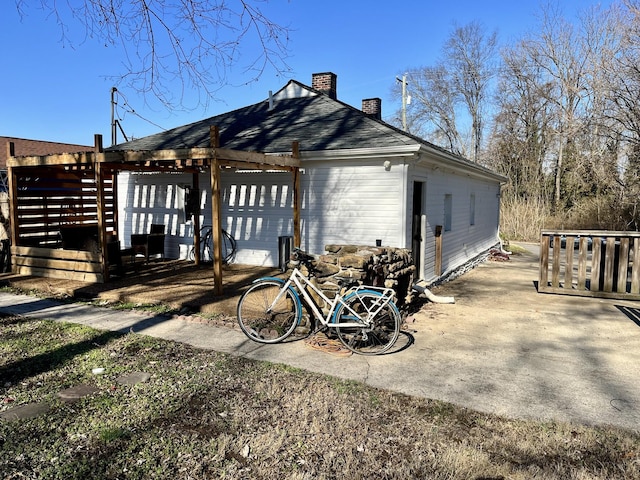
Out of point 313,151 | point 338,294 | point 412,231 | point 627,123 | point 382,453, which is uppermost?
point 627,123

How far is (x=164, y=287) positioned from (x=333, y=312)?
3886 millimetres

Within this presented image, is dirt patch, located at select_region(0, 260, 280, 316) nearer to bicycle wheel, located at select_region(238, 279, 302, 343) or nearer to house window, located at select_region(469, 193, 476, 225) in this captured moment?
bicycle wheel, located at select_region(238, 279, 302, 343)

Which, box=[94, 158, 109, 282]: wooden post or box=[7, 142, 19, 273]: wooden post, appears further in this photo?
box=[7, 142, 19, 273]: wooden post

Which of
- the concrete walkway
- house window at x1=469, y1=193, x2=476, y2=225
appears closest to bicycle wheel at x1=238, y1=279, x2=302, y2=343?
the concrete walkway

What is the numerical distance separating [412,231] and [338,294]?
3.88 metres

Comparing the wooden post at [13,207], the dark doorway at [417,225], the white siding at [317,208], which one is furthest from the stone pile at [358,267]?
the wooden post at [13,207]

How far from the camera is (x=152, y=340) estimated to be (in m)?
4.95

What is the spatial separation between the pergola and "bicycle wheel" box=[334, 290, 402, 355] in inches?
105

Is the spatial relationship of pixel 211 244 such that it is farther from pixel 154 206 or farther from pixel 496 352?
pixel 496 352

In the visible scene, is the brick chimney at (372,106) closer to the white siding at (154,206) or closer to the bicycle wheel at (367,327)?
the white siding at (154,206)

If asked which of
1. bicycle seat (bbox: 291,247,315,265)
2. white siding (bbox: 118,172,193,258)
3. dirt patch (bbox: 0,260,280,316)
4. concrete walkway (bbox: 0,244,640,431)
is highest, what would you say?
white siding (bbox: 118,172,193,258)

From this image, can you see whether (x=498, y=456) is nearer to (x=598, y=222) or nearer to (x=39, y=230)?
(x=39, y=230)

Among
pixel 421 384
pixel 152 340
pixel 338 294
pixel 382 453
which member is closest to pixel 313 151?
pixel 338 294

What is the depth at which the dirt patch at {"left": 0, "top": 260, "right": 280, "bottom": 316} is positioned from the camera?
6.43m
